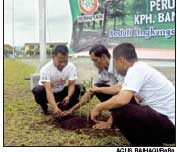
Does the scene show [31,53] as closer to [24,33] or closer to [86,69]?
[24,33]

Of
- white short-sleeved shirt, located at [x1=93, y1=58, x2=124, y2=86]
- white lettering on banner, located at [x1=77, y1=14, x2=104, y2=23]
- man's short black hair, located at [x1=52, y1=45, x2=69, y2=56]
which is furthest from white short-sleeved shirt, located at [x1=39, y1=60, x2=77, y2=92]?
white lettering on banner, located at [x1=77, y1=14, x2=104, y2=23]

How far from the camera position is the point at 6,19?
118 inches

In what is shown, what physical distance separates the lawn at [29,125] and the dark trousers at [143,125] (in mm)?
205

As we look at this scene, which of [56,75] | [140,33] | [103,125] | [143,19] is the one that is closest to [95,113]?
[103,125]

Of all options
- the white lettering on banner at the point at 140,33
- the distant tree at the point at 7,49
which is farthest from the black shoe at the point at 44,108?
the white lettering on banner at the point at 140,33

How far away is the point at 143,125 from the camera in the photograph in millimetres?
2609

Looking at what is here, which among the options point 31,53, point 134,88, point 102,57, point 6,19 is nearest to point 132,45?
point 102,57

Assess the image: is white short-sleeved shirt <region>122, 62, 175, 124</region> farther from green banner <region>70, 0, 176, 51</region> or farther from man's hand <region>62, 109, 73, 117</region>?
man's hand <region>62, 109, 73, 117</region>

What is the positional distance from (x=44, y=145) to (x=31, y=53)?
78cm

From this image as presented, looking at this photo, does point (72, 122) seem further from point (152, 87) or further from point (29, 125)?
point (152, 87)

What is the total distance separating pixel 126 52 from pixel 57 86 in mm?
729

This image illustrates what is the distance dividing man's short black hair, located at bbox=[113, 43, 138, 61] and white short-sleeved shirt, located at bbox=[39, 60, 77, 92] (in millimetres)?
424

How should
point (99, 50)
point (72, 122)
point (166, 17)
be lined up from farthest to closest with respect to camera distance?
point (72, 122) → point (99, 50) → point (166, 17)

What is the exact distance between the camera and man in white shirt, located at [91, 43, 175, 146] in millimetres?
2572
